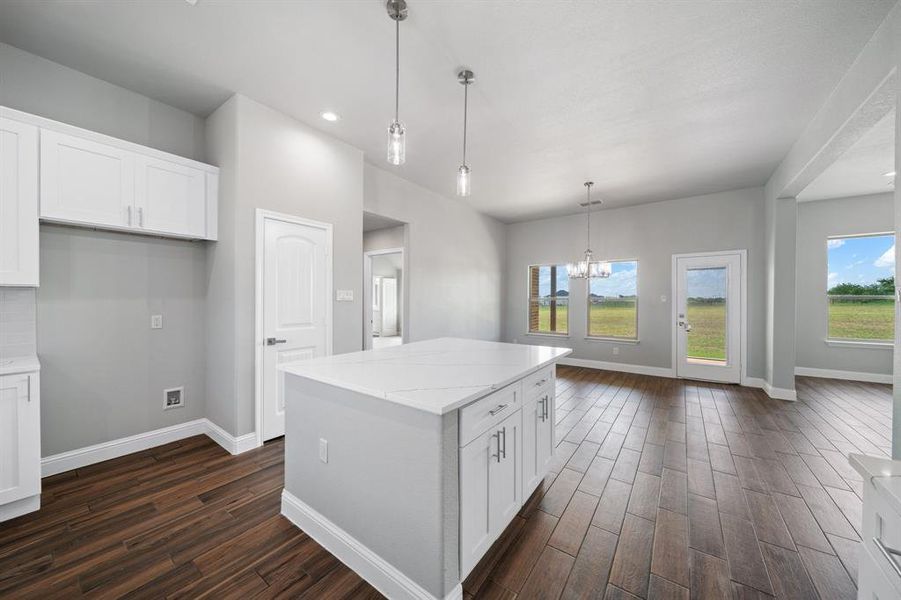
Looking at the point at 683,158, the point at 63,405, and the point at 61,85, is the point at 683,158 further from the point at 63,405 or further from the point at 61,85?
the point at 63,405

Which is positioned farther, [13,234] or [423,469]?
[13,234]

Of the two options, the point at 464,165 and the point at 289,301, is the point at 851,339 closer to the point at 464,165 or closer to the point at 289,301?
the point at 464,165

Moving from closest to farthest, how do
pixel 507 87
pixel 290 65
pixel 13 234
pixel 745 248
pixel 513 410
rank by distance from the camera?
pixel 513 410
pixel 13 234
pixel 290 65
pixel 507 87
pixel 745 248

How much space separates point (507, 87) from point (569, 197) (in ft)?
10.6

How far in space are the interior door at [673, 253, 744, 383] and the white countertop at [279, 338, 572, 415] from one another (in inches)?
172

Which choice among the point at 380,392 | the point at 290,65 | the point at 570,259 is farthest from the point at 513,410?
the point at 570,259

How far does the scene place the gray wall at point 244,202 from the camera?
2803 mm

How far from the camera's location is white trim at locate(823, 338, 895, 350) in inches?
200

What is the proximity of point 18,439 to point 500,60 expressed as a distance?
3.78 meters

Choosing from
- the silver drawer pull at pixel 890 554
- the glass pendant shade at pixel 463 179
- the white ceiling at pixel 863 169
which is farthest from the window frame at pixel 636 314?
the silver drawer pull at pixel 890 554

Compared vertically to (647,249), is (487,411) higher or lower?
lower

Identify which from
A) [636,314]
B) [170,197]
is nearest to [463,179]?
[170,197]

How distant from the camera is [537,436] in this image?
214cm

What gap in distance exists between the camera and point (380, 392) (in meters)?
1.39
